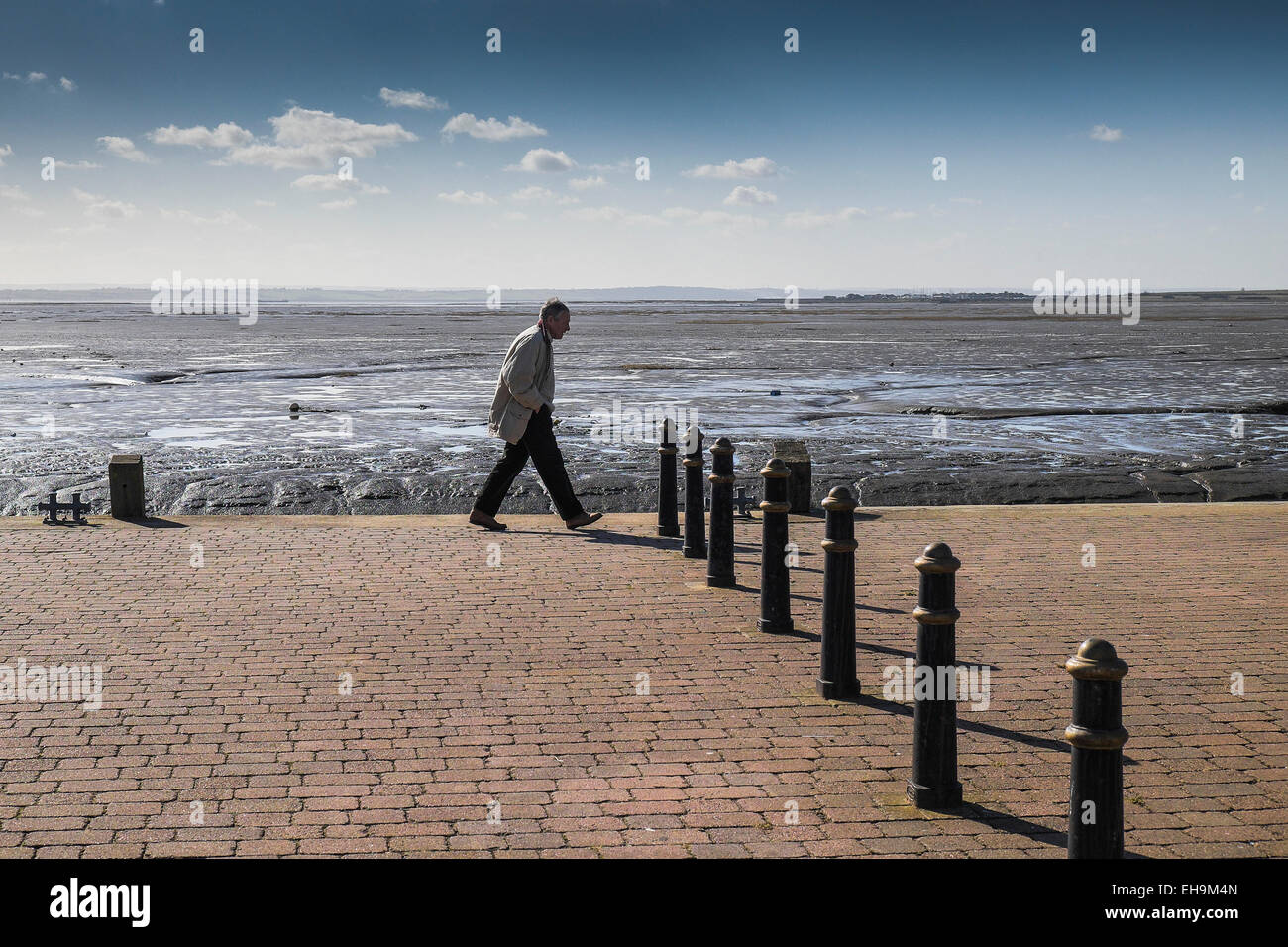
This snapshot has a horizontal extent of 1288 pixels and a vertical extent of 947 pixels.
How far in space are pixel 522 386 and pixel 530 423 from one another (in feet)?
1.17

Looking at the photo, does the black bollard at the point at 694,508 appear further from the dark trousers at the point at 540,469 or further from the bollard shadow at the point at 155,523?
the bollard shadow at the point at 155,523

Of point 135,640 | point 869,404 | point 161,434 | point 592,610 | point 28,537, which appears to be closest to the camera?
point 135,640

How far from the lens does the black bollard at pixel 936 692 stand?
14.6 feet

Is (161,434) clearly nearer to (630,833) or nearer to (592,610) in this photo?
(592,610)

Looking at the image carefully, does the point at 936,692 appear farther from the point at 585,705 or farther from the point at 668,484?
the point at 668,484

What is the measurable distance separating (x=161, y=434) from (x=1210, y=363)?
28728 millimetres

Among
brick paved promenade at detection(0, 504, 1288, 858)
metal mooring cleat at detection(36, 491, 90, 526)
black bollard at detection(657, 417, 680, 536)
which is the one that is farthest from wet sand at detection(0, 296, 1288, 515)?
brick paved promenade at detection(0, 504, 1288, 858)

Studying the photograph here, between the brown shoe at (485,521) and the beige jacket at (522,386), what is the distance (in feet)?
2.23

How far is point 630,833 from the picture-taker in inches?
171

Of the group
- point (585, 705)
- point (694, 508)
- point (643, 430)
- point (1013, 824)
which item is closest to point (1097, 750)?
point (1013, 824)

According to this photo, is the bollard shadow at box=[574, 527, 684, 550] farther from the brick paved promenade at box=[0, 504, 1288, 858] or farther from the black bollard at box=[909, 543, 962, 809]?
the black bollard at box=[909, 543, 962, 809]

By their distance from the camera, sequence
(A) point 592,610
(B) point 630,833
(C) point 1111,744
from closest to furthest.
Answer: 1. (C) point 1111,744
2. (B) point 630,833
3. (A) point 592,610

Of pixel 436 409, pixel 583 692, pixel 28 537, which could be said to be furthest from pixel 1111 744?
pixel 436 409
